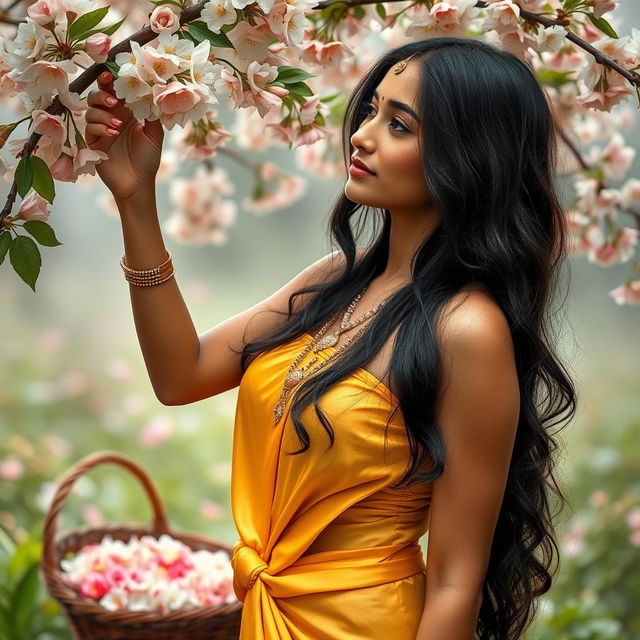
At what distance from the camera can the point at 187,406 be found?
4.25 metres

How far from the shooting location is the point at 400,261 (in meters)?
1.69

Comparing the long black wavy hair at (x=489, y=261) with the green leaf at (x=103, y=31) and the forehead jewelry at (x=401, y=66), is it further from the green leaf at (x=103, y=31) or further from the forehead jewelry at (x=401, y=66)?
the green leaf at (x=103, y=31)

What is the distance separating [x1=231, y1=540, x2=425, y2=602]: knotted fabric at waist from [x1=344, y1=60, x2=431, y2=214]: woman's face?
567 millimetres

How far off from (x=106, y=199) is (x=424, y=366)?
168 cm

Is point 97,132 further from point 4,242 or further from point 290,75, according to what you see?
point 290,75

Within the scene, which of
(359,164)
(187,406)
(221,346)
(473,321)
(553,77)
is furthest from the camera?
(187,406)

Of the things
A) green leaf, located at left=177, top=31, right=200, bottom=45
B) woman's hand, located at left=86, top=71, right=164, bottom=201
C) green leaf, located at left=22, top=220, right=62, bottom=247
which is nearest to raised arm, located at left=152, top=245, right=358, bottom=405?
woman's hand, located at left=86, top=71, right=164, bottom=201

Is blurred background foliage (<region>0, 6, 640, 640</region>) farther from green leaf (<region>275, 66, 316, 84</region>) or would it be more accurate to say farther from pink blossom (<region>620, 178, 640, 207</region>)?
green leaf (<region>275, 66, 316, 84</region>)

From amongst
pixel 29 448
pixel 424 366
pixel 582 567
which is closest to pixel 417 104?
pixel 424 366

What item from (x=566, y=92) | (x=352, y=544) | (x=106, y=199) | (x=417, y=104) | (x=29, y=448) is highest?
(x=417, y=104)

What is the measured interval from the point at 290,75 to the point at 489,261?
43cm

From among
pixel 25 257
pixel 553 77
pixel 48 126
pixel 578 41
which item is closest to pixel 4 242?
pixel 25 257

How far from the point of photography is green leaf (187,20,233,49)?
138 cm

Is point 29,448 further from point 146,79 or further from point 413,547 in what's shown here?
point 146,79
